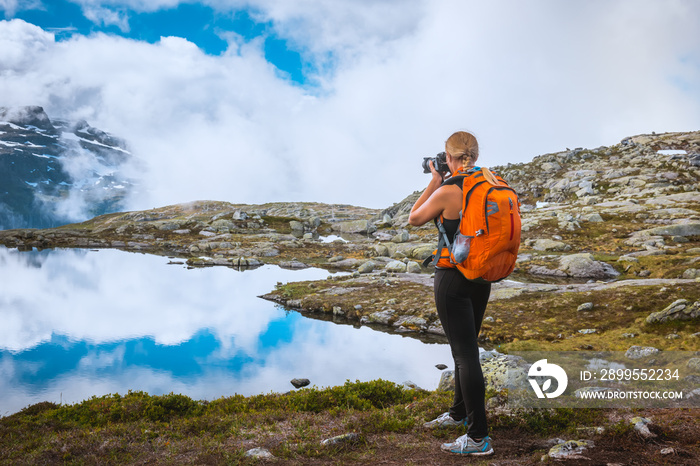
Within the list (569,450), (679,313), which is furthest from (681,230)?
(569,450)

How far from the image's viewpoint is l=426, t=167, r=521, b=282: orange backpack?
527cm

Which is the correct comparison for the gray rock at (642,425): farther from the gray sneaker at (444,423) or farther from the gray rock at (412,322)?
the gray rock at (412,322)

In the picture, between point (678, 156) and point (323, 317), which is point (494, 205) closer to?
point (323, 317)

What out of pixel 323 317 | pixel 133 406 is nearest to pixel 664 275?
pixel 323 317

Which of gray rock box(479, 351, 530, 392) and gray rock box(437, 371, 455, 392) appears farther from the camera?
gray rock box(437, 371, 455, 392)

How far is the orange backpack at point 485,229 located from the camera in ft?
17.3

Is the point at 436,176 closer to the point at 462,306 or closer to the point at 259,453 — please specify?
the point at 462,306

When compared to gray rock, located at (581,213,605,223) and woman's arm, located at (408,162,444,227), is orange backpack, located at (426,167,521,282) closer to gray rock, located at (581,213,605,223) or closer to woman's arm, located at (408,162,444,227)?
woman's arm, located at (408,162,444,227)

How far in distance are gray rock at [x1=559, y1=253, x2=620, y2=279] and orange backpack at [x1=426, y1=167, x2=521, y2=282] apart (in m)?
37.6

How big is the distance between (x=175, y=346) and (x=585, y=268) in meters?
38.0

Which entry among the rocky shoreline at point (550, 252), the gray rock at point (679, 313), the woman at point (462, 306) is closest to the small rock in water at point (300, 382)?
the rocky shoreline at point (550, 252)

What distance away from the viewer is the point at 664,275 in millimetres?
29922

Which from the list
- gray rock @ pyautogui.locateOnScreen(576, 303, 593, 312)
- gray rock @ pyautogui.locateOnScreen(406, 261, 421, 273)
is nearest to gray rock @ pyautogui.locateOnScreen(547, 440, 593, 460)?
gray rock @ pyautogui.locateOnScreen(576, 303, 593, 312)

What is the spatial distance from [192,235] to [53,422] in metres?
95.3
